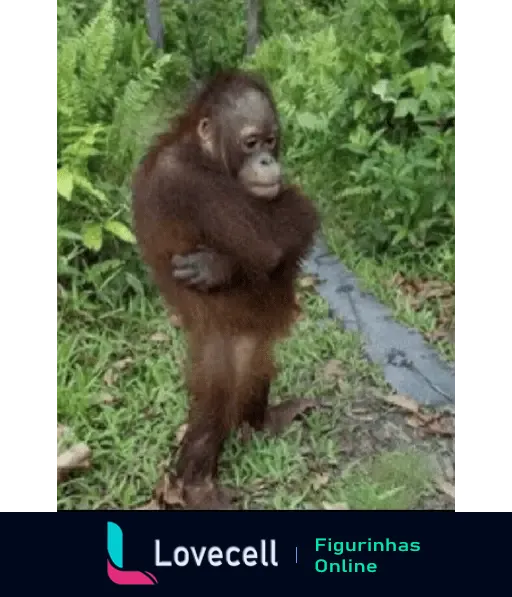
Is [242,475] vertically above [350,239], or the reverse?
[350,239]

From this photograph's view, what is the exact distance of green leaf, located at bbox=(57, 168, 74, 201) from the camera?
201 centimetres

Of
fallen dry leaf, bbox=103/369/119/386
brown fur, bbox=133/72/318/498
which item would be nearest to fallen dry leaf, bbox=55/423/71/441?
fallen dry leaf, bbox=103/369/119/386

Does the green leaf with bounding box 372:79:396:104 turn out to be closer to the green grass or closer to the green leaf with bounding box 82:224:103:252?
the green grass

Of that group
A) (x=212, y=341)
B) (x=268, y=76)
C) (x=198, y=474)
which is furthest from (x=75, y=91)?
(x=198, y=474)

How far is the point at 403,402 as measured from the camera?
2.05m

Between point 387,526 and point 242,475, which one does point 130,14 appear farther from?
point 387,526

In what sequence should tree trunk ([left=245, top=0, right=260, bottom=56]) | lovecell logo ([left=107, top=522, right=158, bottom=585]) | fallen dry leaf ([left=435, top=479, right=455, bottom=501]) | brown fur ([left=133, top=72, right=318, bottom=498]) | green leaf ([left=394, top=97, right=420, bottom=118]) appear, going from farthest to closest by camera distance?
1. green leaf ([left=394, top=97, right=420, bottom=118])
2. tree trunk ([left=245, top=0, right=260, bottom=56])
3. fallen dry leaf ([left=435, top=479, right=455, bottom=501])
4. brown fur ([left=133, top=72, right=318, bottom=498])
5. lovecell logo ([left=107, top=522, right=158, bottom=585])

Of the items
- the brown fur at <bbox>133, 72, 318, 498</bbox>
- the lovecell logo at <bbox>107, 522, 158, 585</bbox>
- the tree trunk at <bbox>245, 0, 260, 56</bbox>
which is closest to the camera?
the lovecell logo at <bbox>107, 522, 158, 585</bbox>

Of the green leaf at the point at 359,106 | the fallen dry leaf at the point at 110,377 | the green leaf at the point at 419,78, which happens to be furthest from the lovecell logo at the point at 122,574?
the green leaf at the point at 419,78

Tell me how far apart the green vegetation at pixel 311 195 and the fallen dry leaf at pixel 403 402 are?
2 cm

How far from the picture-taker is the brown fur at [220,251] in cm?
175

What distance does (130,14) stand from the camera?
206 cm
